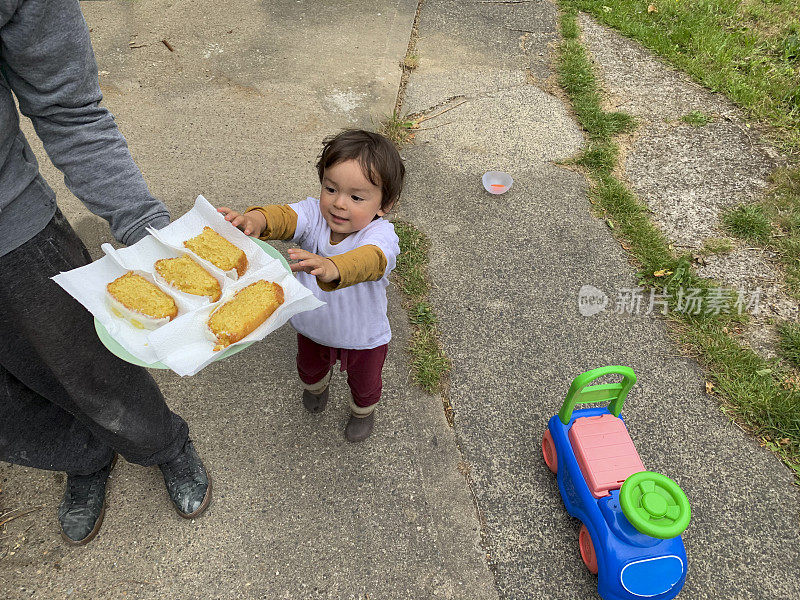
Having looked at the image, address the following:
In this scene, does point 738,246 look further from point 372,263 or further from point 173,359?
point 173,359

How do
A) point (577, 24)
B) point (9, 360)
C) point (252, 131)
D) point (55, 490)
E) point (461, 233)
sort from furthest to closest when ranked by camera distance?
point (577, 24) < point (252, 131) < point (461, 233) < point (55, 490) < point (9, 360)

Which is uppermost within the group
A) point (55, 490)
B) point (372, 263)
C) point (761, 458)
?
point (372, 263)

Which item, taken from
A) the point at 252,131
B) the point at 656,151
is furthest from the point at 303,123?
the point at 656,151

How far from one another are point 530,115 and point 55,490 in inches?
166

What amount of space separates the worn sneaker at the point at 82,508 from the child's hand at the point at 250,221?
1.30 meters

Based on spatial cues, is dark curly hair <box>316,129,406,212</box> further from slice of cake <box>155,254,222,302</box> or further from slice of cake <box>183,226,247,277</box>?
slice of cake <box>155,254,222,302</box>

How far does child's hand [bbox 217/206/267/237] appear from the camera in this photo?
196cm

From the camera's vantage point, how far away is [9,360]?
1.77 meters

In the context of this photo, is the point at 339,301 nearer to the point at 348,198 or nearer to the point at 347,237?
the point at 347,237

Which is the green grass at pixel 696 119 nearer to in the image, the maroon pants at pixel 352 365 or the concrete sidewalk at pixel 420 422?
the concrete sidewalk at pixel 420 422

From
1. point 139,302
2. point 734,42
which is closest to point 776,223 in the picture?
point 734,42

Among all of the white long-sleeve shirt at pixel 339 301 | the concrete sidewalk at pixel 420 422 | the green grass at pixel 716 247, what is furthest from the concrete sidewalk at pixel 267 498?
the green grass at pixel 716 247

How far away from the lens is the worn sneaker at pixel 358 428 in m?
2.62

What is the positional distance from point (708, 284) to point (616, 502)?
6.31 ft
